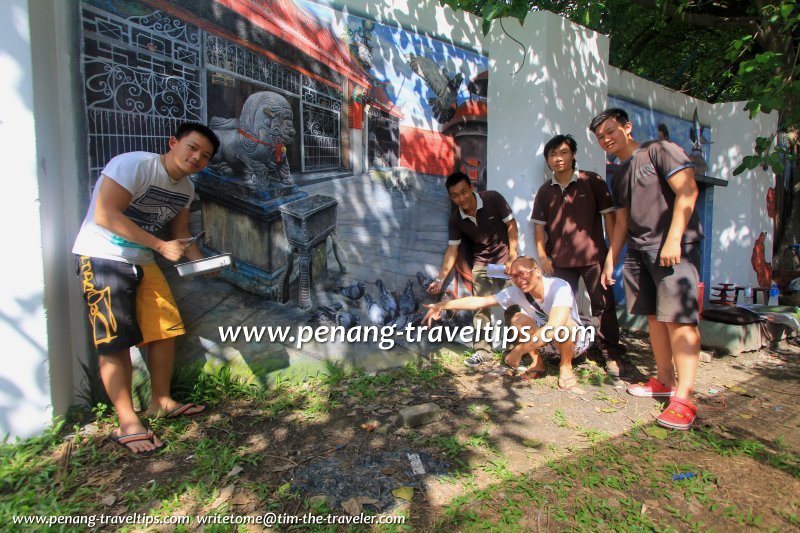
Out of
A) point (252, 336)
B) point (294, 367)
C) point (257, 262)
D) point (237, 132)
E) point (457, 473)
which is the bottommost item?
point (457, 473)

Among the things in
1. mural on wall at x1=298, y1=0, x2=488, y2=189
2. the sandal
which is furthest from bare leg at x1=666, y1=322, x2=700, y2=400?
the sandal

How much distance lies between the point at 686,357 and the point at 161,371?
3268 millimetres

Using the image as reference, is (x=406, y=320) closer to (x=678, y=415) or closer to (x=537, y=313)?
(x=537, y=313)

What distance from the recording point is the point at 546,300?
140 inches

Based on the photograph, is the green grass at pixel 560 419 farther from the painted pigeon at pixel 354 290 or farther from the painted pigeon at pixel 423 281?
the painted pigeon at pixel 354 290

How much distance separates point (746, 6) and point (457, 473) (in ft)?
25.6

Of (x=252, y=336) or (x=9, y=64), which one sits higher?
(x=9, y=64)

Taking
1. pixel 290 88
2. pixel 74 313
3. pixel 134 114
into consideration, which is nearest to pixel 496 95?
pixel 290 88

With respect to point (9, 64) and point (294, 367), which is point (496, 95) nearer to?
point (294, 367)

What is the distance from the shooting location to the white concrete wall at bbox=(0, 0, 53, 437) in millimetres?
2523

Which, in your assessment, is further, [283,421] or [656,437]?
[283,421]

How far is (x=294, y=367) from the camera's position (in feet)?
11.6

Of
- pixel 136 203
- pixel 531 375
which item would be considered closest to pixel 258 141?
pixel 136 203

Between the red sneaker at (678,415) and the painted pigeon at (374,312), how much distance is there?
210 centimetres
